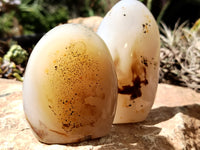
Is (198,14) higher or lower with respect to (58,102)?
lower

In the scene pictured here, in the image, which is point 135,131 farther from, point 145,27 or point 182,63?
point 182,63

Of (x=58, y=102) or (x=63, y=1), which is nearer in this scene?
(x=58, y=102)

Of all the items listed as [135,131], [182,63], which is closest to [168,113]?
[135,131]

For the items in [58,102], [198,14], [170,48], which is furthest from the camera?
[198,14]

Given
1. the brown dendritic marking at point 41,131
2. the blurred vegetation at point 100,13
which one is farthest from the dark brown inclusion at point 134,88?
the blurred vegetation at point 100,13

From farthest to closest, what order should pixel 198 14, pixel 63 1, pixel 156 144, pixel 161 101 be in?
1. pixel 63 1
2. pixel 198 14
3. pixel 161 101
4. pixel 156 144

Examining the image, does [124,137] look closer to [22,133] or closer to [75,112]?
[75,112]

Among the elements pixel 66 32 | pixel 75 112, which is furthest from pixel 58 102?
pixel 66 32
